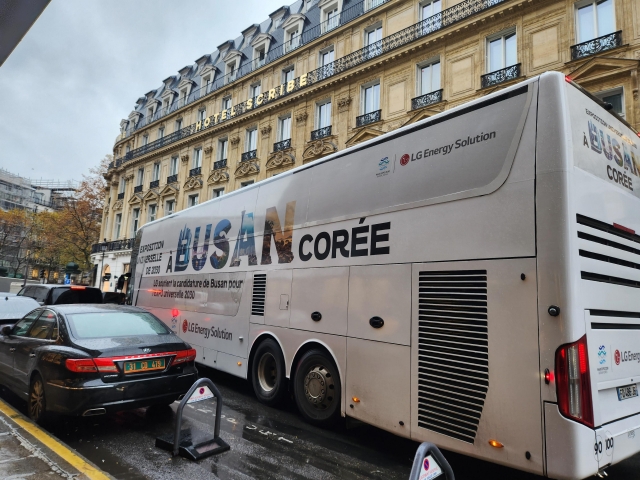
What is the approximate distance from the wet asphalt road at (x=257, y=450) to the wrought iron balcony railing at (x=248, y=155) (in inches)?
848

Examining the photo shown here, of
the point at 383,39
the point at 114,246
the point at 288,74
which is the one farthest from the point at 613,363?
the point at 114,246

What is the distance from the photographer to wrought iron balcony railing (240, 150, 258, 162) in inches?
1056

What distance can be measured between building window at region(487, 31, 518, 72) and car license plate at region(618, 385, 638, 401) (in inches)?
634

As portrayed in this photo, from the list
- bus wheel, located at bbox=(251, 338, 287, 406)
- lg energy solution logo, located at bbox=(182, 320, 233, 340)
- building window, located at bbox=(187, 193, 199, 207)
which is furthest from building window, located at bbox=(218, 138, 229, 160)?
bus wheel, located at bbox=(251, 338, 287, 406)

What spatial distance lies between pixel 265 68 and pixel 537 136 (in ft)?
85.5

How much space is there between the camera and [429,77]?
19641 mm

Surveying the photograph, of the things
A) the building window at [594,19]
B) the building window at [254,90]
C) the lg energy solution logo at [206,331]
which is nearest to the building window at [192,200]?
the building window at [254,90]

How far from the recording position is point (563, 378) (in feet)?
11.4

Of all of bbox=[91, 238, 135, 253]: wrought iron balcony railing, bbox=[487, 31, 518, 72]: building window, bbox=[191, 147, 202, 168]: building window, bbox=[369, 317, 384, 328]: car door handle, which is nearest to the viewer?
bbox=[369, 317, 384, 328]: car door handle

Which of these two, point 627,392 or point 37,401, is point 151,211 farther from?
point 627,392

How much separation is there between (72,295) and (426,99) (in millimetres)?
15674

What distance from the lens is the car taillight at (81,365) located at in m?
5.05

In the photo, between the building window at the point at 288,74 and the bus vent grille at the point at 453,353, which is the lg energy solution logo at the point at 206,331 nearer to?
the bus vent grille at the point at 453,353

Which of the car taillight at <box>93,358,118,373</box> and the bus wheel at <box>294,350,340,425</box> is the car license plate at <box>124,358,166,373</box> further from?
the bus wheel at <box>294,350,340,425</box>
